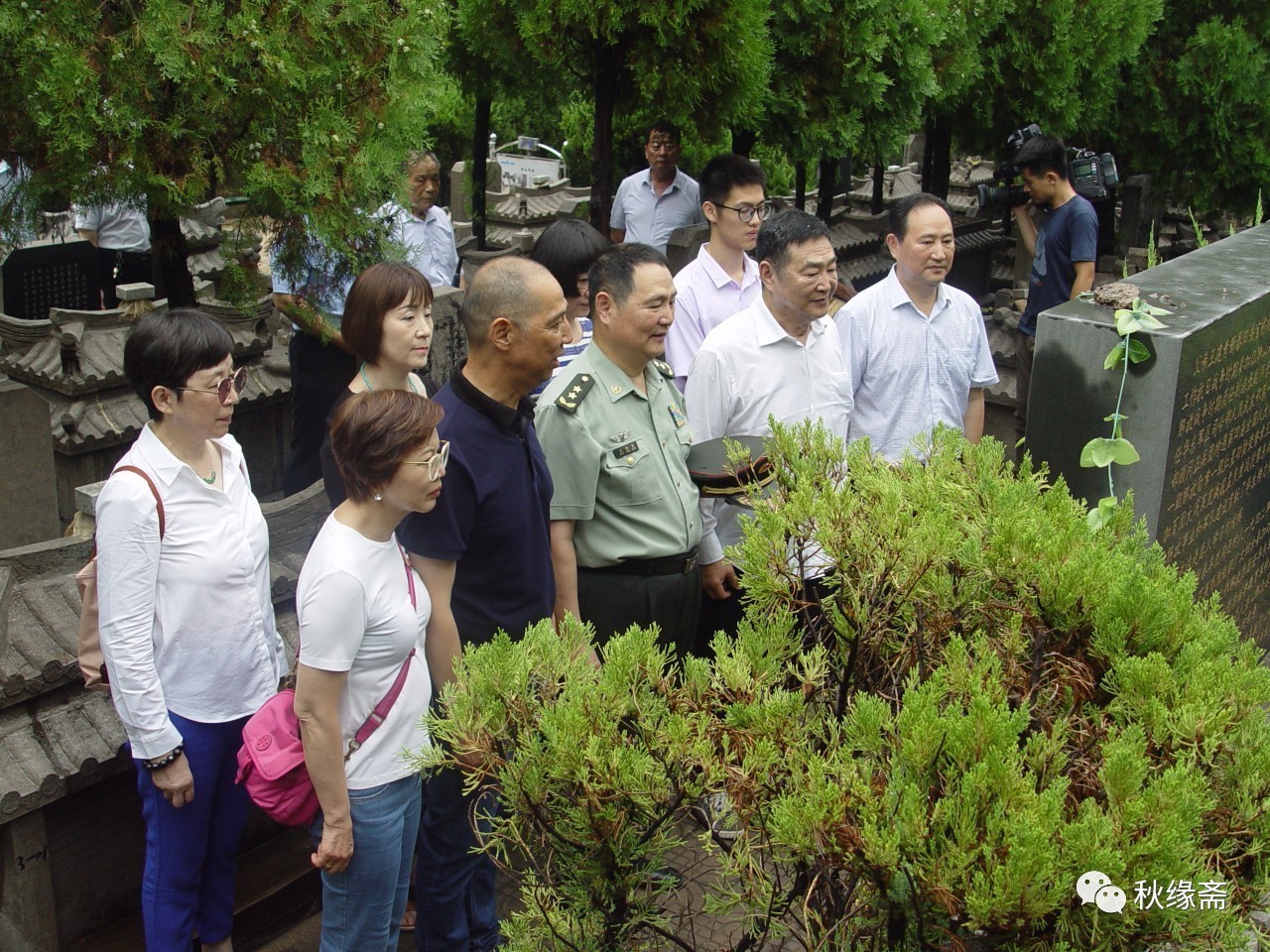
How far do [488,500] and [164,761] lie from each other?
42.2 inches

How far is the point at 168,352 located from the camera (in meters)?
3.14

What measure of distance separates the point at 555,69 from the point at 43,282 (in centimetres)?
373

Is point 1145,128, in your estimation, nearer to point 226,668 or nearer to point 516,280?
point 516,280

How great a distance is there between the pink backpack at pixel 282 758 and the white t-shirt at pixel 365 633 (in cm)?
2

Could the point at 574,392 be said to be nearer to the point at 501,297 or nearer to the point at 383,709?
the point at 501,297

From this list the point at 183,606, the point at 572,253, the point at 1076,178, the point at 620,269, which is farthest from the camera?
the point at 1076,178

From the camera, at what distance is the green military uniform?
3.75 meters

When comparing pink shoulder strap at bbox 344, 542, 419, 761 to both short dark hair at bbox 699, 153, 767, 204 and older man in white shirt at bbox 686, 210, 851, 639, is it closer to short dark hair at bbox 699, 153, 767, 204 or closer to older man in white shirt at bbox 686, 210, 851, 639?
older man in white shirt at bbox 686, 210, 851, 639

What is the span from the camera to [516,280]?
338 centimetres

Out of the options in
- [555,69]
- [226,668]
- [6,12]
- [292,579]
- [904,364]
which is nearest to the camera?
[226,668]

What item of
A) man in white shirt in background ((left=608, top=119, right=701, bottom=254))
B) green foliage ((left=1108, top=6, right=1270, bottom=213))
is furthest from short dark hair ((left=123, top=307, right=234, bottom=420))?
green foliage ((left=1108, top=6, right=1270, bottom=213))

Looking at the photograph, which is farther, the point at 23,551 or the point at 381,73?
the point at 381,73

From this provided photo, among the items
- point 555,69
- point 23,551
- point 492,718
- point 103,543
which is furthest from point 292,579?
A: point 555,69
